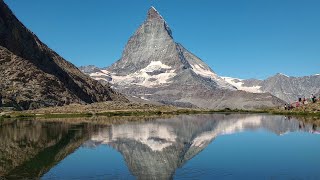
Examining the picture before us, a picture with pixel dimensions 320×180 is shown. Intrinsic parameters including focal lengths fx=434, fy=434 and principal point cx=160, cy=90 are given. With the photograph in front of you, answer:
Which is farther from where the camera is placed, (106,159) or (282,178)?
(106,159)

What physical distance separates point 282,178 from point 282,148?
34021mm

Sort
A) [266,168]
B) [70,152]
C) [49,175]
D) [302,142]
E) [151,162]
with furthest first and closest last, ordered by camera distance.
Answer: [302,142] → [70,152] → [151,162] → [266,168] → [49,175]

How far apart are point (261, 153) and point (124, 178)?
104 feet

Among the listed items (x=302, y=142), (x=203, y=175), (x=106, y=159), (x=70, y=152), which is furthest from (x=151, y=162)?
(x=302, y=142)

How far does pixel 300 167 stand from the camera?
54906mm

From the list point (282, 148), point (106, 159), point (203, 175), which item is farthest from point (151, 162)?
point (282, 148)

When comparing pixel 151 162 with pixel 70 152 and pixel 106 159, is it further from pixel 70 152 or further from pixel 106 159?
pixel 70 152

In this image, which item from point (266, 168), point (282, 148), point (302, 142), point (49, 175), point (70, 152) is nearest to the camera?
point (49, 175)

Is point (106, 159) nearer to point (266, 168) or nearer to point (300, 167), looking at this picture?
point (266, 168)

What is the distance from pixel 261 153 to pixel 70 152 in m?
30.9

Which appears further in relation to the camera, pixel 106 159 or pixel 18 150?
pixel 18 150

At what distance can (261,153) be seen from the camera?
7038 centimetres

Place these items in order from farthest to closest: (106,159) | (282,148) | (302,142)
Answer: (302,142)
(282,148)
(106,159)

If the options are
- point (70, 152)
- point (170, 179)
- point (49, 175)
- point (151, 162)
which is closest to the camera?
point (170, 179)
